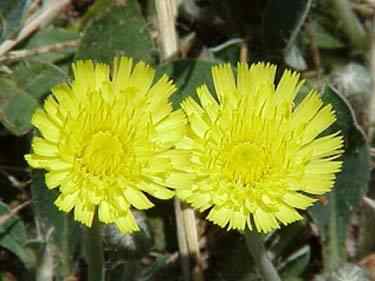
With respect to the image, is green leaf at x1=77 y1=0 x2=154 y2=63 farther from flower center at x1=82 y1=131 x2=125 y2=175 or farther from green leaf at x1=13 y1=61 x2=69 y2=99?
flower center at x1=82 y1=131 x2=125 y2=175

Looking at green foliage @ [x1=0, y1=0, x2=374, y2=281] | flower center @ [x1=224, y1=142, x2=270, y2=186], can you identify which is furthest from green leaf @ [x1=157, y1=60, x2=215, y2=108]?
flower center @ [x1=224, y1=142, x2=270, y2=186]

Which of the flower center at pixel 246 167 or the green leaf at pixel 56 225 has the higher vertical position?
the green leaf at pixel 56 225

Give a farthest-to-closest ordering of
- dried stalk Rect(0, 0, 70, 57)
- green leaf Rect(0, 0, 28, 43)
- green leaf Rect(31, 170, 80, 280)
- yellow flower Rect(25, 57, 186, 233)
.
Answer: dried stalk Rect(0, 0, 70, 57)
green leaf Rect(0, 0, 28, 43)
green leaf Rect(31, 170, 80, 280)
yellow flower Rect(25, 57, 186, 233)

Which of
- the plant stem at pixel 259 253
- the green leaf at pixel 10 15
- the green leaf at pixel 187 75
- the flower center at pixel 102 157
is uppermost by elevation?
the green leaf at pixel 10 15

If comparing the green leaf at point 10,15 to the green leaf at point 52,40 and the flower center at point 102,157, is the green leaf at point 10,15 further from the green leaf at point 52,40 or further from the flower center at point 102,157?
the flower center at point 102,157

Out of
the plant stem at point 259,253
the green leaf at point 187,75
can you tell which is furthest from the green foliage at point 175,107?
the plant stem at point 259,253

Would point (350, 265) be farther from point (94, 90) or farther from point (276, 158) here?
point (94, 90)
